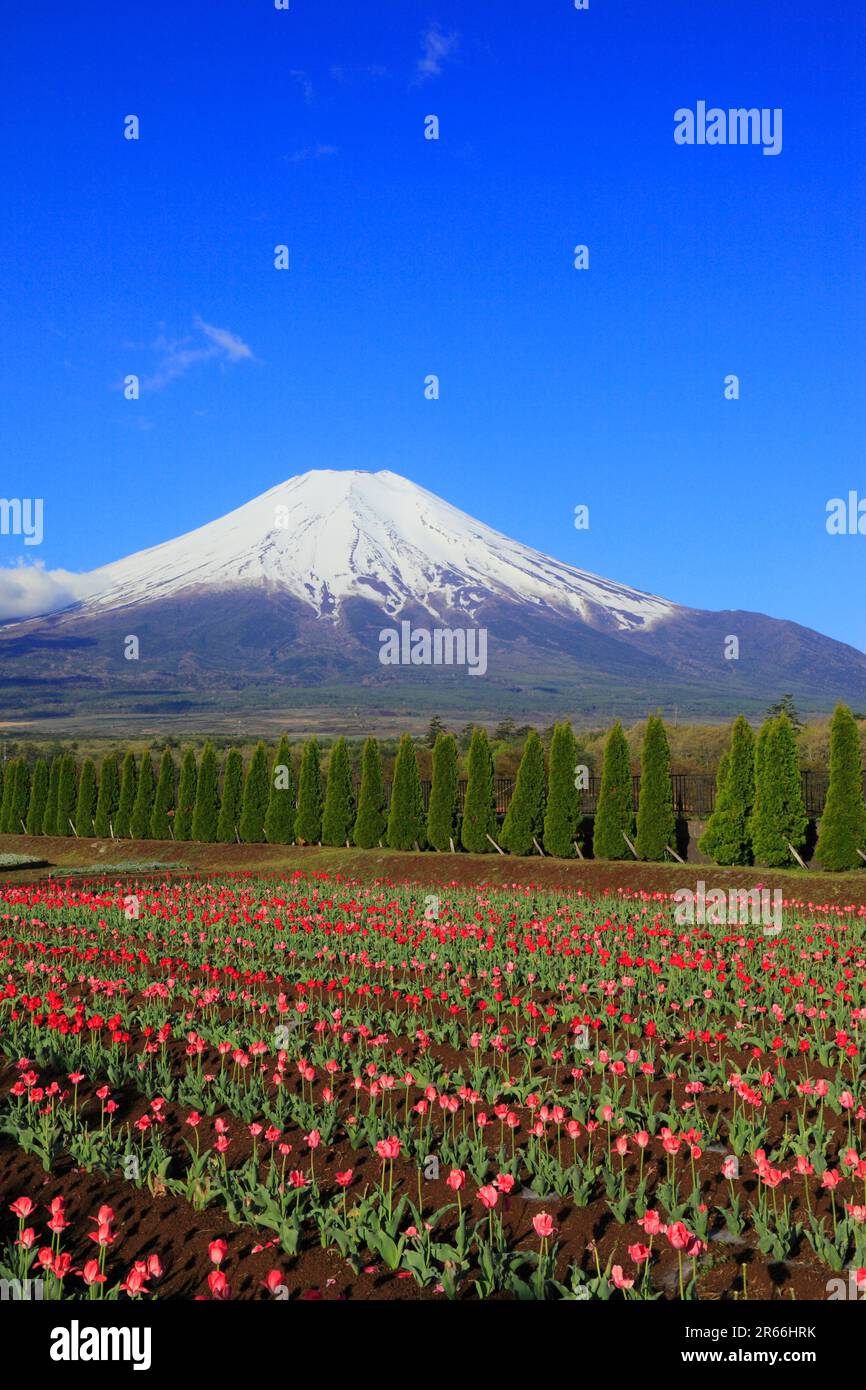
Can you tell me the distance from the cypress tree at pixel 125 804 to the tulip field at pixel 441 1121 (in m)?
27.4

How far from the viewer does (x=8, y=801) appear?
43.0 metres

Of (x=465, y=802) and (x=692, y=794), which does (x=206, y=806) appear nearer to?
(x=465, y=802)

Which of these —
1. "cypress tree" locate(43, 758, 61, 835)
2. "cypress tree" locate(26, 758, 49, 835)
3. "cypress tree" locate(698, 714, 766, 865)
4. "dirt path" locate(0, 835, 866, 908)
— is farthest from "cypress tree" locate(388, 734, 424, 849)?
"cypress tree" locate(26, 758, 49, 835)

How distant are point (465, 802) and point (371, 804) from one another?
3143 millimetres

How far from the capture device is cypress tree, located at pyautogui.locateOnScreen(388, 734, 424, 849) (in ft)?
96.6

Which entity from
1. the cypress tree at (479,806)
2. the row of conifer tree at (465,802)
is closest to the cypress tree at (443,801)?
the row of conifer tree at (465,802)

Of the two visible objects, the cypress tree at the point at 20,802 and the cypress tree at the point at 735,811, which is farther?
the cypress tree at the point at 20,802

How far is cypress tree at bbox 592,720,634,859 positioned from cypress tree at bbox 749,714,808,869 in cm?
353

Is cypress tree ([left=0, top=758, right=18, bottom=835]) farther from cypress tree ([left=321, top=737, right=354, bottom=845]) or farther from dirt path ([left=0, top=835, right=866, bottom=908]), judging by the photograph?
cypress tree ([left=321, top=737, right=354, bottom=845])

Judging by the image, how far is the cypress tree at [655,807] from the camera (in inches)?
975

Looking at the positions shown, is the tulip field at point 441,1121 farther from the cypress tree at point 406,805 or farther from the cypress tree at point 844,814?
the cypress tree at point 406,805

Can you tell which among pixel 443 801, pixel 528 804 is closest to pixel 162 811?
pixel 443 801

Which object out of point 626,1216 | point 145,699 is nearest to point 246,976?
point 626,1216
